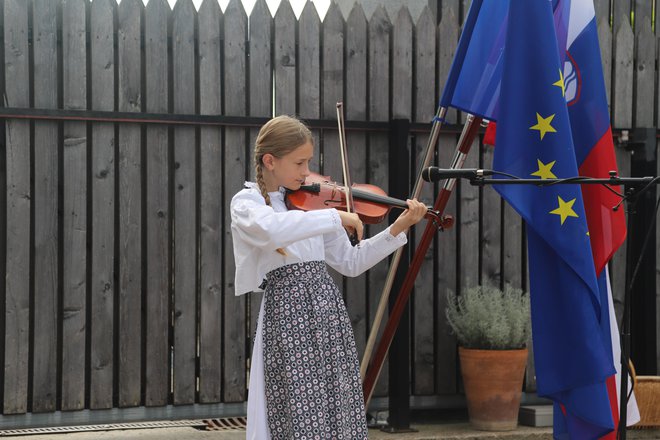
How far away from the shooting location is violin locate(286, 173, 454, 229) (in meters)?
4.00

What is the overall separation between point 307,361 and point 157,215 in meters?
2.31

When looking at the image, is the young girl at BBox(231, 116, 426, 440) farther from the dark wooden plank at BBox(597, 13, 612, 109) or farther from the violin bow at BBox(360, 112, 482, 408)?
the dark wooden plank at BBox(597, 13, 612, 109)

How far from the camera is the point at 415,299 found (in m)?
6.20

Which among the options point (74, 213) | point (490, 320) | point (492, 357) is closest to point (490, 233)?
point (490, 320)

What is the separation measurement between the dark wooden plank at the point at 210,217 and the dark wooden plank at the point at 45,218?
2.83 feet

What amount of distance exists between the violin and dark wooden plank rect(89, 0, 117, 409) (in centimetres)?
181

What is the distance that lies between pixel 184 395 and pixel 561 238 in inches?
99.2

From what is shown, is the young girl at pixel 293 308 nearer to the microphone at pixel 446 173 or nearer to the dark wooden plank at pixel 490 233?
the microphone at pixel 446 173

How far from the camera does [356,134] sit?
239 inches

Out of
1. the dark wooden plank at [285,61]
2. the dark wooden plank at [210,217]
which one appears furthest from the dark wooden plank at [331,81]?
the dark wooden plank at [210,217]

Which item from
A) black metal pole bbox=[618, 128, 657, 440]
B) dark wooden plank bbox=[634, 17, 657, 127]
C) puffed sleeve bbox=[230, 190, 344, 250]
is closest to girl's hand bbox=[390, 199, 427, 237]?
puffed sleeve bbox=[230, 190, 344, 250]

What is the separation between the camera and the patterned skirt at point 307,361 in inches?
145

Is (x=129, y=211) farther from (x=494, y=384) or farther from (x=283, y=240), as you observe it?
(x=494, y=384)

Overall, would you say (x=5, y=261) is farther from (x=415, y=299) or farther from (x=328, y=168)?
(x=415, y=299)
